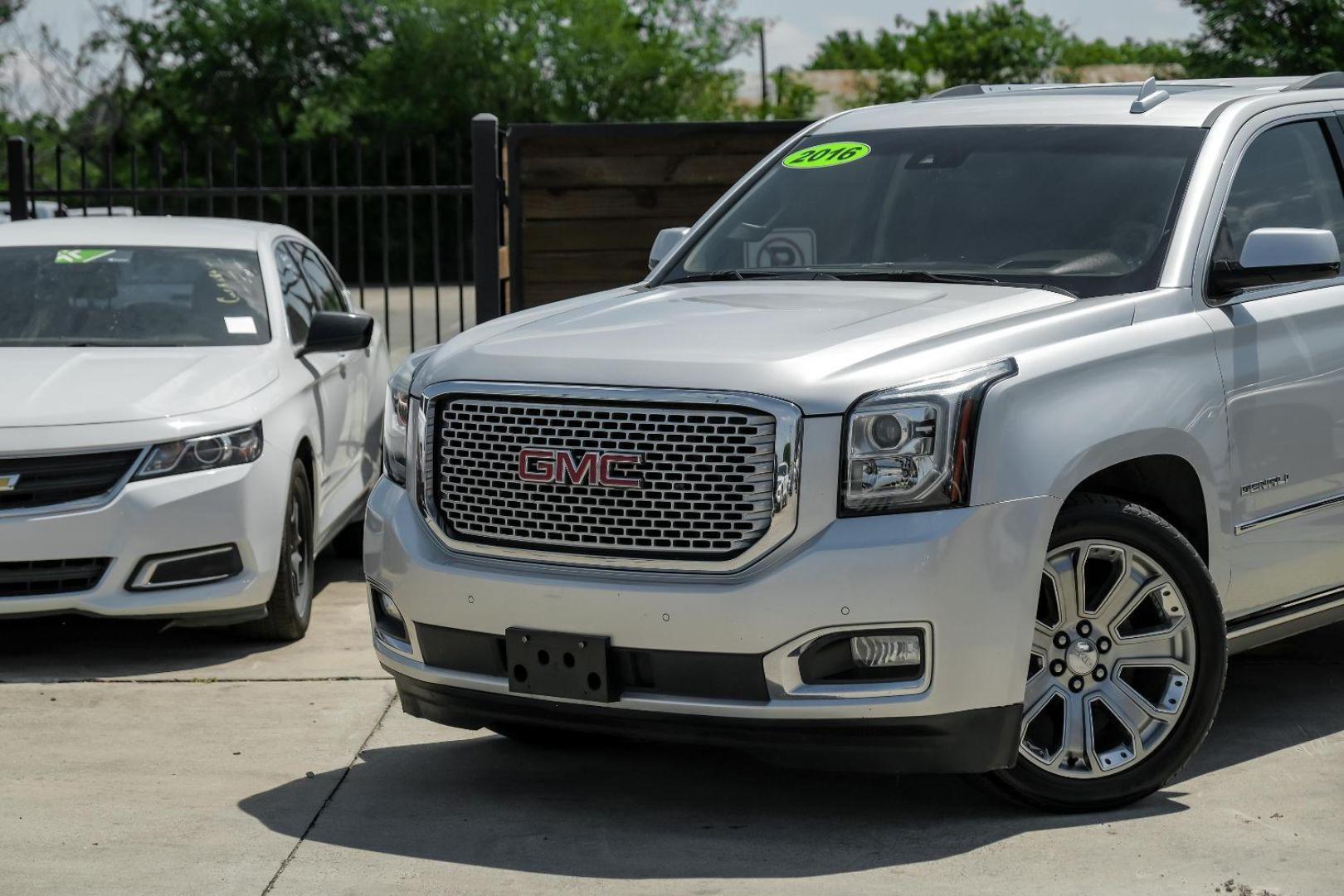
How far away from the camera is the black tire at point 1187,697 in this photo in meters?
4.77

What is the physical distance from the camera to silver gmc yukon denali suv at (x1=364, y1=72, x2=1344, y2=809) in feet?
14.5

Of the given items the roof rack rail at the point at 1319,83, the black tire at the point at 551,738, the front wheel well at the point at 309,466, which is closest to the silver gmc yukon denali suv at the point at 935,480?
the roof rack rail at the point at 1319,83

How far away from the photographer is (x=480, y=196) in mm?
10164

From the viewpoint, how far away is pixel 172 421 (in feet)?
22.7

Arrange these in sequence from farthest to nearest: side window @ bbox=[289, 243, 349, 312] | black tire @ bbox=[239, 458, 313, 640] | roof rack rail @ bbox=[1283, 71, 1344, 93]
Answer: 1. side window @ bbox=[289, 243, 349, 312]
2. black tire @ bbox=[239, 458, 313, 640]
3. roof rack rail @ bbox=[1283, 71, 1344, 93]

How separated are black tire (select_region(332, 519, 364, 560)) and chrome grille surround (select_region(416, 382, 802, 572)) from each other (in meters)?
4.45

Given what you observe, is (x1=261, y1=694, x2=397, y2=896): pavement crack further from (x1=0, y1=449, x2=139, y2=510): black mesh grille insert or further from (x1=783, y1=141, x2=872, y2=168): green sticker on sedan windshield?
(x1=783, y1=141, x2=872, y2=168): green sticker on sedan windshield

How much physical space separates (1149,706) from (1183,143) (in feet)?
5.57

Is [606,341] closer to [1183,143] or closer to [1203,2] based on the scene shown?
[1183,143]

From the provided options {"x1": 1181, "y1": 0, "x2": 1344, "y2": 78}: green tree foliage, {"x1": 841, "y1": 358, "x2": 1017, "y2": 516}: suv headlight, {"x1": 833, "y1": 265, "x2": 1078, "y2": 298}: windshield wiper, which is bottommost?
{"x1": 841, "y1": 358, "x2": 1017, "y2": 516}: suv headlight

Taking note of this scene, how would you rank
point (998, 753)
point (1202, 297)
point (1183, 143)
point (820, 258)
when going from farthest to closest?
point (820, 258) < point (1183, 143) < point (1202, 297) < point (998, 753)

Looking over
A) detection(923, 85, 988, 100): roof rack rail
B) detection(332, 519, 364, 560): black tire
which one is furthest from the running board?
detection(332, 519, 364, 560): black tire

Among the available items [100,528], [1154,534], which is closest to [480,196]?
[100,528]

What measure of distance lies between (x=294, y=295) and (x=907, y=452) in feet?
15.1
